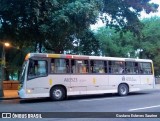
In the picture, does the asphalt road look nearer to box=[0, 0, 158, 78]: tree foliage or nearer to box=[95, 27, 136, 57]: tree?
box=[0, 0, 158, 78]: tree foliage

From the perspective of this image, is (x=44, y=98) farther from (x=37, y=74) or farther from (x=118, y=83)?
(x=118, y=83)

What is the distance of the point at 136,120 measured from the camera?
10148 millimetres

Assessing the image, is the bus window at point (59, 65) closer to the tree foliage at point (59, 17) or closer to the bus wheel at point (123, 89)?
the tree foliage at point (59, 17)

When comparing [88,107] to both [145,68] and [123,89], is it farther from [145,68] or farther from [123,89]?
[145,68]

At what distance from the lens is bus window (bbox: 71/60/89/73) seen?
20.1m

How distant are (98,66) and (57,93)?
3723 mm

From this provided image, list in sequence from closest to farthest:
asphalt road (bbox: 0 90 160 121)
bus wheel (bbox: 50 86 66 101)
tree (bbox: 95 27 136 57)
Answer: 1. asphalt road (bbox: 0 90 160 121)
2. bus wheel (bbox: 50 86 66 101)
3. tree (bbox: 95 27 136 57)

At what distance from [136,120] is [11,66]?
25726 millimetres

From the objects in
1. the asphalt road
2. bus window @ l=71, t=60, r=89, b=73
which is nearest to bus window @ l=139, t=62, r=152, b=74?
bus window @ l=71, t=60, r=89, b=73

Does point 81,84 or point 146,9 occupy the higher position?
point 146,9

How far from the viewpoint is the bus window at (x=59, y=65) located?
19252mm

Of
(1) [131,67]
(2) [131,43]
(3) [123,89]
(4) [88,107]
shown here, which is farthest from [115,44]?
(4) [88,107]

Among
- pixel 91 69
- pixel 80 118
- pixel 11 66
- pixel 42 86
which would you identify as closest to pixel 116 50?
pixel 11 66

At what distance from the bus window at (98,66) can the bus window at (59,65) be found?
196 centimetres
